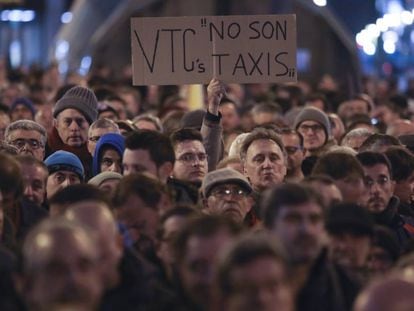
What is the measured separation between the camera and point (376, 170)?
1317cm

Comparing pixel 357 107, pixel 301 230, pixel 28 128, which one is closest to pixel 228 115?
pixel 357 107

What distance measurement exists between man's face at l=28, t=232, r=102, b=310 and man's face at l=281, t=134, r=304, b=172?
25.0ft

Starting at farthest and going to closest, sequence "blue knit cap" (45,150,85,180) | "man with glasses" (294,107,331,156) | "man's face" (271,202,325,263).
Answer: "man with glasses" (294,107,331,156) < "blue knit cap" (45,150,85,180) < "man's face" (271,202,325,263)

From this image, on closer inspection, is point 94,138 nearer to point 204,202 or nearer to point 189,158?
point 189,158

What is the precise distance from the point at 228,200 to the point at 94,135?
3.01 m

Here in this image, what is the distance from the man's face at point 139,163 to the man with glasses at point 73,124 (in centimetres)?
334

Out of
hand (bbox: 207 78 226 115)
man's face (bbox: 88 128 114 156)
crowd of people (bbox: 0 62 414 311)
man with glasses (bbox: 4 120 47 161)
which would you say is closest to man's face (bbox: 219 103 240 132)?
crowd of people (bbox: 0 62 414 311)

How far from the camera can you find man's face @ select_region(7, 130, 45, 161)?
50.8 feet

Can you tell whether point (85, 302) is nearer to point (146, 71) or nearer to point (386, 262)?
point (386, 262)

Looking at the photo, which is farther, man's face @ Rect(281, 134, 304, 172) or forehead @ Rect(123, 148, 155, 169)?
man's face @ Rect(281, 134, 304, 172)

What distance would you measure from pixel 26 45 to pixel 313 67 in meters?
39.5

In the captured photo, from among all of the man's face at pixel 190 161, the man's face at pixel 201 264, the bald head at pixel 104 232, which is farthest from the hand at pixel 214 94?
the man's face at pixel 201 264

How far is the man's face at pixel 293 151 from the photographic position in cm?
1634

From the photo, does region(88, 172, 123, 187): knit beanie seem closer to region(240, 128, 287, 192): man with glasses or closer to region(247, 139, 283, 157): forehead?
region(240, 128, 287, 192): man with glasses
